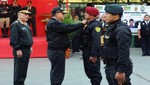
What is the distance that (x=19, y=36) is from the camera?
26.3 feet

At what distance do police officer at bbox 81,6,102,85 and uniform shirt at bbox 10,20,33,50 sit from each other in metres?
1.20

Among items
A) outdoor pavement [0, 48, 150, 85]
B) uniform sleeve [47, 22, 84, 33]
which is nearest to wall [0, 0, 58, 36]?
outdoor pavement [0, 48, 150, 85]

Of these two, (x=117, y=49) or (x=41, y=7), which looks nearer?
(x=117, y=49)

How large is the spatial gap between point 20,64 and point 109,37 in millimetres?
2999

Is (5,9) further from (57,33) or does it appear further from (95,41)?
(95,41)

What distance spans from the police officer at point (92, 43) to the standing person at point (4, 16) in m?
10.6

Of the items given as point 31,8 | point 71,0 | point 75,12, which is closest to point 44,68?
point 31,8

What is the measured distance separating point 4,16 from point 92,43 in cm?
1107

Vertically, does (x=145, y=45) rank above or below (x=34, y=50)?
below

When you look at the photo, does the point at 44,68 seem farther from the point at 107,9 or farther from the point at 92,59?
the point at 107,9

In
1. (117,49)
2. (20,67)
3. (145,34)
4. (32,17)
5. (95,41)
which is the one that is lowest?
(145,34)

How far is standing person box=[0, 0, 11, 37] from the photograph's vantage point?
1770 centimetres

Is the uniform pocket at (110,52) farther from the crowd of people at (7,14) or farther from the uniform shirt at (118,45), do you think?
the crowd of people at (7,14)

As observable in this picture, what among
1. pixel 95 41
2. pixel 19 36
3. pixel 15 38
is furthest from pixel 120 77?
pixel 19 36
